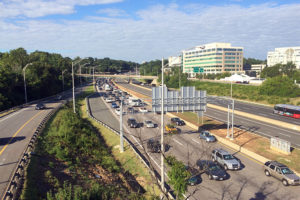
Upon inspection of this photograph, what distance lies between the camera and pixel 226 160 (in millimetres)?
23453

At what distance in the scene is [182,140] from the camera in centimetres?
3309

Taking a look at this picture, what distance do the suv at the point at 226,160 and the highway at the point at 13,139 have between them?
18417 millimetres

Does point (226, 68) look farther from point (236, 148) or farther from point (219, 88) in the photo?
point (236, 148)

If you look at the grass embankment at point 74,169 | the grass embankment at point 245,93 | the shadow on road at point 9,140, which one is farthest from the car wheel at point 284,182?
the grass embankment at point 245,93

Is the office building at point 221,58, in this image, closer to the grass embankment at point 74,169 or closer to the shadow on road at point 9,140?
the grass embankment at point 74,169

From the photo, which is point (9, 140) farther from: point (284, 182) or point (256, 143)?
point (256, 143)

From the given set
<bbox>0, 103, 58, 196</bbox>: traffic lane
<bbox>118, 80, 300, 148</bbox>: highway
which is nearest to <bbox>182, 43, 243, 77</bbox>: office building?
<bbox>118, 80, 300, 148</bbox>: highway

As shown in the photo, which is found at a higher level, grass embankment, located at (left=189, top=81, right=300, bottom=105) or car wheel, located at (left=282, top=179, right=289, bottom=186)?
grass embankment, located at (left=189, top=81, right=300, bottom=105)

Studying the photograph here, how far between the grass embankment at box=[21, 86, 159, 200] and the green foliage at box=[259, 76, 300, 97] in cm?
6107

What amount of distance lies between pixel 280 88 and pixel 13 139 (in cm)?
7553

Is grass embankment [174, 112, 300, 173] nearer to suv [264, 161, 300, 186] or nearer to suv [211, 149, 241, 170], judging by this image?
suv [264, 161, 300, 186]

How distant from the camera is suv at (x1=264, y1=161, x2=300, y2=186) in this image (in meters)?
19.5

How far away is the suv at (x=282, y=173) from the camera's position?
19500 millimetres

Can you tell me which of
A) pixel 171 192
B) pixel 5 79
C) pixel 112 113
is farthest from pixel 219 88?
pixel 171 192
